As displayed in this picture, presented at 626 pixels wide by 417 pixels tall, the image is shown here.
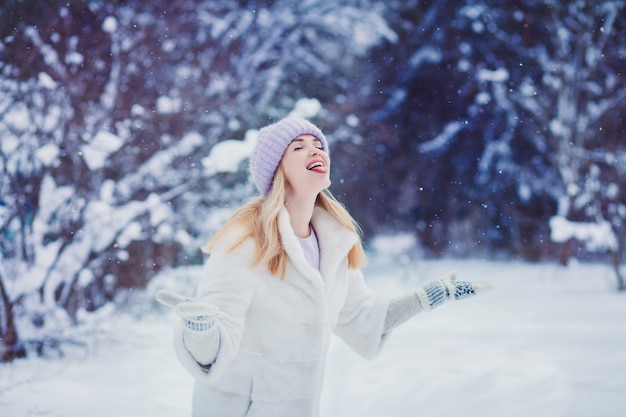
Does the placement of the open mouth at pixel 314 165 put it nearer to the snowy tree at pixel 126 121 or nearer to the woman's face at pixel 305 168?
the woman's face at pixel 305 168

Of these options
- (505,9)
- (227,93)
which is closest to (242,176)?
(227,93)

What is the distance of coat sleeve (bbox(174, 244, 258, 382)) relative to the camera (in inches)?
33.9

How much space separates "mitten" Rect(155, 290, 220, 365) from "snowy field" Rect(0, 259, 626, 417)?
41.2 inches

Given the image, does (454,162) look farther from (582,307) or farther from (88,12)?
(88,12)

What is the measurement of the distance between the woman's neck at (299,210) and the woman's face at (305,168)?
0.07 feet

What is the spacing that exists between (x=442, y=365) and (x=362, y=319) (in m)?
1.02

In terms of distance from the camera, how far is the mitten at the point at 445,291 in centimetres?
105

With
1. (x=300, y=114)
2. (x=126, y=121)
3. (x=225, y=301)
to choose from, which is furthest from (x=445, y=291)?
(x=126, y=121)

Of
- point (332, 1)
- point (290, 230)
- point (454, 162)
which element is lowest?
point (454, 162)

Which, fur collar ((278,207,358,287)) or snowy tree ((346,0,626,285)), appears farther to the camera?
snowy tree ((346,0,626,285))

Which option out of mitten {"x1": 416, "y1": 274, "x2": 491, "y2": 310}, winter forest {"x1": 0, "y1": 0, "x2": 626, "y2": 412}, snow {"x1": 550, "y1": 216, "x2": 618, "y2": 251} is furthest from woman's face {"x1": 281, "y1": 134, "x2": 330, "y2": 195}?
snow {"x1": 550, "y1": 216, "x2": 618, "y2": 251}

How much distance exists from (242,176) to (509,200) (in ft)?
5.08

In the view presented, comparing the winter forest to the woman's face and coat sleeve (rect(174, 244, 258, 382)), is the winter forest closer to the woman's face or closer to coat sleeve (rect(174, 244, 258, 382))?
the woman's face

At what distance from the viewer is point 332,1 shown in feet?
9.62
